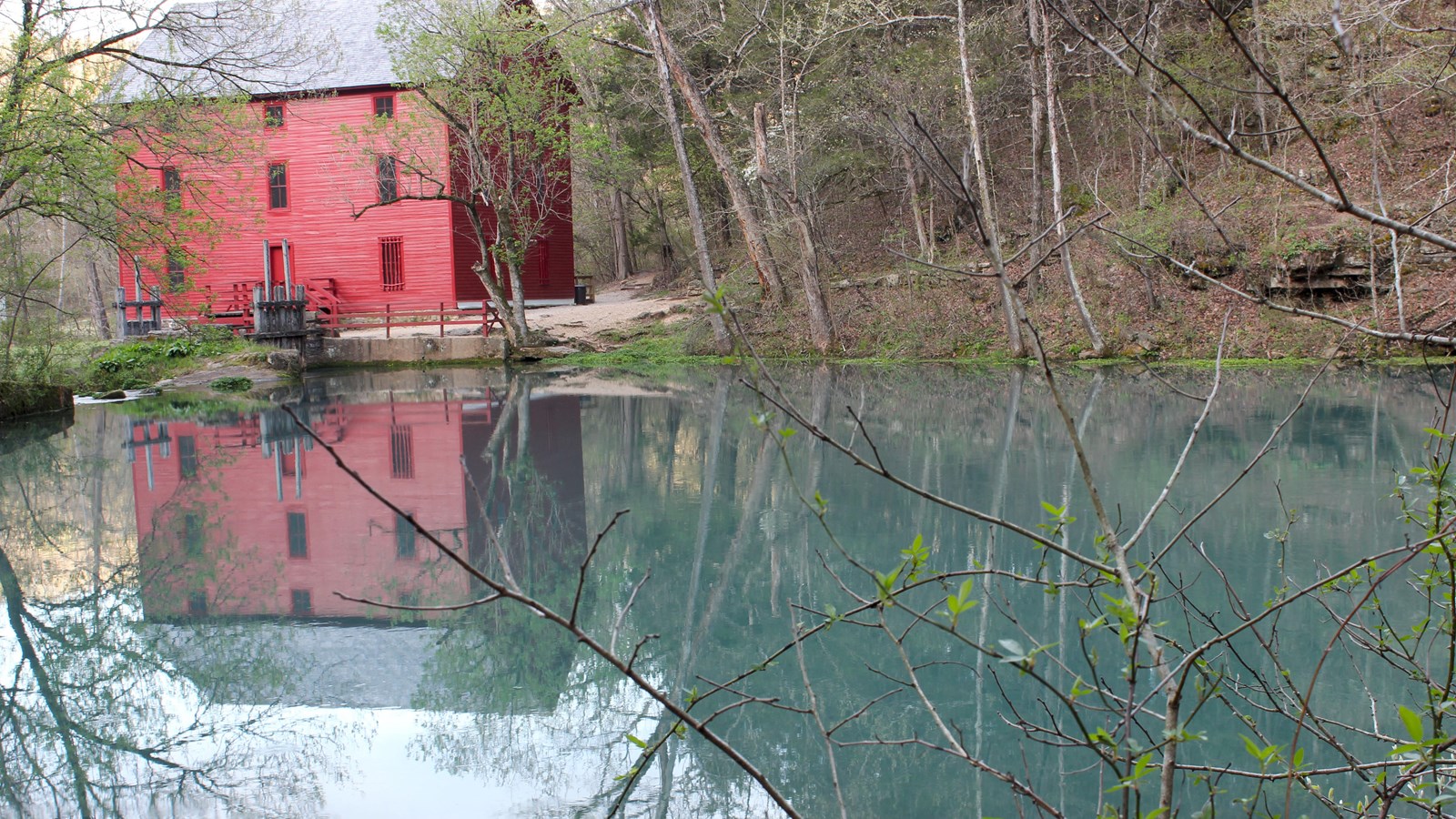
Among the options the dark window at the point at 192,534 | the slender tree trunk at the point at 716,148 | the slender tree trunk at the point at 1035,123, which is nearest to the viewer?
the dark window at the point at 192,534

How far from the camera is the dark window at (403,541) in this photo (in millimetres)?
7398

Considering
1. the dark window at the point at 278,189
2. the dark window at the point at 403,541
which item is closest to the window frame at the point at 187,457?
the dark window at the point at 403,541

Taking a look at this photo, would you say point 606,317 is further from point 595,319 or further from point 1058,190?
point 1058,190

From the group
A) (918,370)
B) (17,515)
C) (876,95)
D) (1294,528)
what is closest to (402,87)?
(876,95)

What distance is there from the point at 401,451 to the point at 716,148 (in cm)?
1255

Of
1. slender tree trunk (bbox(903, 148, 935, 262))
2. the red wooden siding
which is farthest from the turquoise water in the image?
the red wooden siding

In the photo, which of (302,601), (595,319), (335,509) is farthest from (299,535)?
(595,319)

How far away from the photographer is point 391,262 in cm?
2819

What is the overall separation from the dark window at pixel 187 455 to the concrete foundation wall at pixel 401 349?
36.2 ft

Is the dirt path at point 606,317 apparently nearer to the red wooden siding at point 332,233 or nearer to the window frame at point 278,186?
the red wooden siding at point 332,233

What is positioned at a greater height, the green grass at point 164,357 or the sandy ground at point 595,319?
the sandy ground at point 595,319

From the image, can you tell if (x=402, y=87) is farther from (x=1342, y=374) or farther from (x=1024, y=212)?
(x=1342, y=374)

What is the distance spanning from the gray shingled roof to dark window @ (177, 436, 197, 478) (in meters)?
5.97

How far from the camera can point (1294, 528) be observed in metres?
6.82
